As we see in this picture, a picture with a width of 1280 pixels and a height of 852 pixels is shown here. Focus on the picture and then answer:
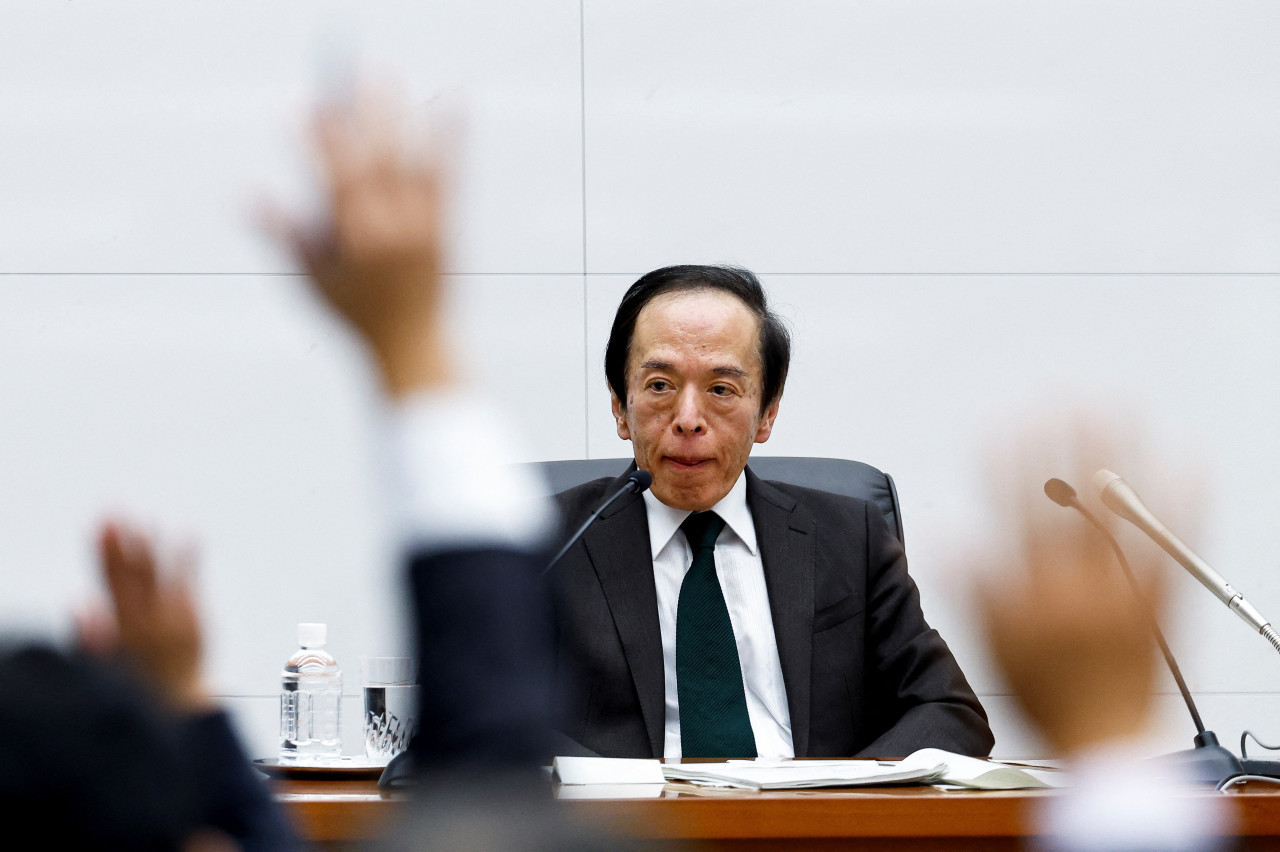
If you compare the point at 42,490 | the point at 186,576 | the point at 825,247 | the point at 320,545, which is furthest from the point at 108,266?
the point at 186,576

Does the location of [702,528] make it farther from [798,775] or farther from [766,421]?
[798,775]

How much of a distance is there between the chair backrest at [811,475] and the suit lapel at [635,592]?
5.4 inches

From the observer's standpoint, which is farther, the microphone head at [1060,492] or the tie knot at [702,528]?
the tie knot at [702,528]

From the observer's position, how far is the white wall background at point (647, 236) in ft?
9.57

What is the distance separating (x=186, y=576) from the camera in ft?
1.39

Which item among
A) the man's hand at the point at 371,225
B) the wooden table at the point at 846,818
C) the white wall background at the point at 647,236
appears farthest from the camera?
the white wall background at the point at 647,236

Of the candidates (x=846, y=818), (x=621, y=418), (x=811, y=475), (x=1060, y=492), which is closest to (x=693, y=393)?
(x=621, y=418)

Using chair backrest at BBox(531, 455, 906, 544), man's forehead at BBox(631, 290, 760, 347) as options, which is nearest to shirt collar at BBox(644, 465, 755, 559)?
chair backrest at BBox(531, 455, 906, 544)

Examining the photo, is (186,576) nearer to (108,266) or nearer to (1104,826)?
(1104,826)

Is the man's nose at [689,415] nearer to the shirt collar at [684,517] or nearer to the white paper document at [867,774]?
the shirt collar at [684,517]

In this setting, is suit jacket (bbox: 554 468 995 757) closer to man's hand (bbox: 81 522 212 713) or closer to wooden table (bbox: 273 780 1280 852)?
wooden table (bbox: 273 780 1280 852)

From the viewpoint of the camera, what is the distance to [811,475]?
230 centimetres

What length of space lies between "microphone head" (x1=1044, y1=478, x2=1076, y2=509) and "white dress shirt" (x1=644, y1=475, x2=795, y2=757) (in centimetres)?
153

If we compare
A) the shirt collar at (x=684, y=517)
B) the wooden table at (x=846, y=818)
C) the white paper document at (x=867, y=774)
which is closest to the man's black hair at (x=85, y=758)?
the wooden table at (x=846, y=818)
